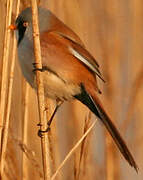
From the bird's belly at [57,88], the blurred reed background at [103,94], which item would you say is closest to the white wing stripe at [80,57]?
the bird's belly at [57,88]

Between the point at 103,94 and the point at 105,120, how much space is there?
1.36ft

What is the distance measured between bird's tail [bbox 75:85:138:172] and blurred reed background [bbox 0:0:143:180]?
0.18m

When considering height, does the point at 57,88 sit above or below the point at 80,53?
below

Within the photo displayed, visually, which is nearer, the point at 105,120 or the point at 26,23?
the point at 105,120

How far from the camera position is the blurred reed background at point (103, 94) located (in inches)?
76.3

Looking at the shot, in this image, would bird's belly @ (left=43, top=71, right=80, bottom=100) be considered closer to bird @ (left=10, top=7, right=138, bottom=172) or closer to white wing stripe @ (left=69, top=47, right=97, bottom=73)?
bird @ (left=10, top=7, right=138, bottom=172)

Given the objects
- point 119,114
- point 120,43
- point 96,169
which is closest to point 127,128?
point 119,114

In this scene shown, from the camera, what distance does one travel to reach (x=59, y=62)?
1758 millimetres

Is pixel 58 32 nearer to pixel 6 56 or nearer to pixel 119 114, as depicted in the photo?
pixel 6 56

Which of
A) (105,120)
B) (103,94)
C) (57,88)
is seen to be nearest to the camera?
(105,120)

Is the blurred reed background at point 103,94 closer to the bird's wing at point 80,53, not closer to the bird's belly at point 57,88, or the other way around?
the bird's belly at point 57,88

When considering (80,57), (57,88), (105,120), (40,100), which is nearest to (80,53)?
(80,57)

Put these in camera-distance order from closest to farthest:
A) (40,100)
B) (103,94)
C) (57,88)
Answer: (40,100) → (57,88) → (103,94)

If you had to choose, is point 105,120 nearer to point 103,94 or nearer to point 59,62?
point 59,62
